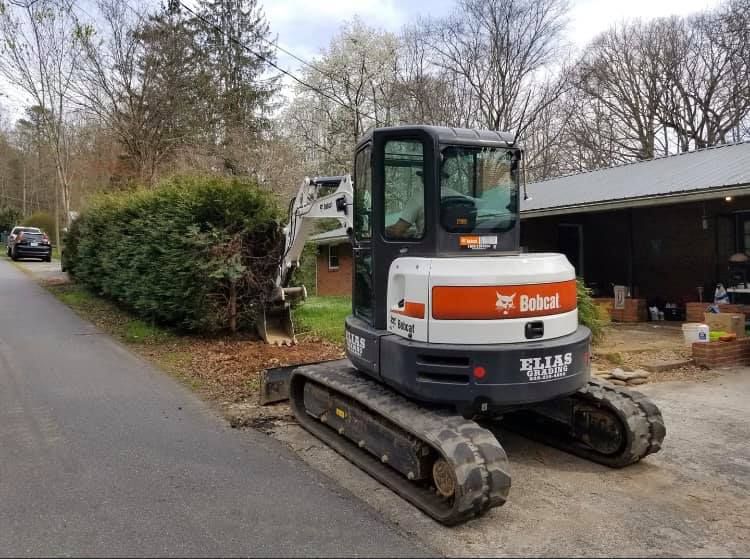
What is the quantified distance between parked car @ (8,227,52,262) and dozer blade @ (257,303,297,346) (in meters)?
24.5

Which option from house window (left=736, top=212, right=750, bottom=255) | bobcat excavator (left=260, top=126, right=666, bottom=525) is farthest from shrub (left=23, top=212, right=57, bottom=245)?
bobcat excavator (left=260, top=126, right=666, bottom=525)

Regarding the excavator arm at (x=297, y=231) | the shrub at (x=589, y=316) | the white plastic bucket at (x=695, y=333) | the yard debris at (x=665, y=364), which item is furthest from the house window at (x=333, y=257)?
the yard debris at (x=665, y=364)

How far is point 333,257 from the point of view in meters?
23.2

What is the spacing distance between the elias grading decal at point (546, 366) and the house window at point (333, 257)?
19.2 metres

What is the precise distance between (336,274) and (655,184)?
43.2 ft

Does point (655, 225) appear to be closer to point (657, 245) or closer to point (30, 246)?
point (657, 245)

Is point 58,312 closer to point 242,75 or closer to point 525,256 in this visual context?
point 525,256

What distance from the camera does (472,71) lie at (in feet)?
104

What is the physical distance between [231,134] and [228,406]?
21290 mm

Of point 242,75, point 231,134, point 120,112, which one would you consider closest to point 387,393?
point 120,112

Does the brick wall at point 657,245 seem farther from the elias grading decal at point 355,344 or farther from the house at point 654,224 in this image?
the elias grading decal at point 355,344

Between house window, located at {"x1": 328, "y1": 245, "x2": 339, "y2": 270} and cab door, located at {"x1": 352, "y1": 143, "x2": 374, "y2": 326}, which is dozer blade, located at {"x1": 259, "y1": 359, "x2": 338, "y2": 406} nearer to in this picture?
cab door, located at {"x1": 352, "y1": 143, "x2": 374, "y2": 326}

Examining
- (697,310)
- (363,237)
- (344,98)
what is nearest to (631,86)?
(344,98)

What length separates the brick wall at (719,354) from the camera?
8.12 meters
